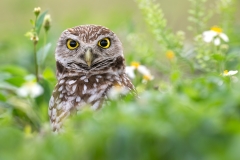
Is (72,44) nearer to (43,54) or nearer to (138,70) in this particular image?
→ (43,54)

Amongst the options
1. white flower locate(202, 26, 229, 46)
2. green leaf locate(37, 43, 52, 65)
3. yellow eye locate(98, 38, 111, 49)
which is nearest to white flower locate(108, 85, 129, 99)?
yellow eye locate(98, 38, 111, 49)

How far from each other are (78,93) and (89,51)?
0.41 metres

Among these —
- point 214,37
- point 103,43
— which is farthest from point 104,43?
point 214,37

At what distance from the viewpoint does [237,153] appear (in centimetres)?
226

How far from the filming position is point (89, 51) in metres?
4.76

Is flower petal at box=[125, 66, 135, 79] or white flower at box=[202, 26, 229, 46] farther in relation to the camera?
flower petal at box=[125, 66, 135, 79]

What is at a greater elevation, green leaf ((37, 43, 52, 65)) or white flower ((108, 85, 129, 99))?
green leaf ((37, 43, 52, 65))

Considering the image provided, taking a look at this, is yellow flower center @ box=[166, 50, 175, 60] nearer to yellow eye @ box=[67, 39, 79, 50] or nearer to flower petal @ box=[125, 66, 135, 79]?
flower petal @ box=[125, 66, 135, 79]

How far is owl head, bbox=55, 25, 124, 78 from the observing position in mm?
4738

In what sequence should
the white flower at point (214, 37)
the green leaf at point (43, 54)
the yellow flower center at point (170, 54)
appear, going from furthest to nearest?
the yellow flower center at point (170, 54) < the green leaf at point (43, 54) < the white flower at point (214, 37)

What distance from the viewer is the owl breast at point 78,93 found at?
4336 mm

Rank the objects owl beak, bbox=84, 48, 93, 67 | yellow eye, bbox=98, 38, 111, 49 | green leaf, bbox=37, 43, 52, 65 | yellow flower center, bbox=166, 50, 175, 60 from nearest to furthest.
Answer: owl beak, bbox=84, 48, 93, 67
yellow eye, bbox=98, 38, 111, 49
green leaf, bbox=37, 43, 52, 65
yellow flower center, bbox=166, 50, 175, 60

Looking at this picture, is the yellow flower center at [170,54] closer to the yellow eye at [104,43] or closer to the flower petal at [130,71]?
the flower petal at [130,71]

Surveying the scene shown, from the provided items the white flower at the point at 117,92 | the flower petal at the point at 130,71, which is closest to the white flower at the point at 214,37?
the flower petal at the point at 130,71
